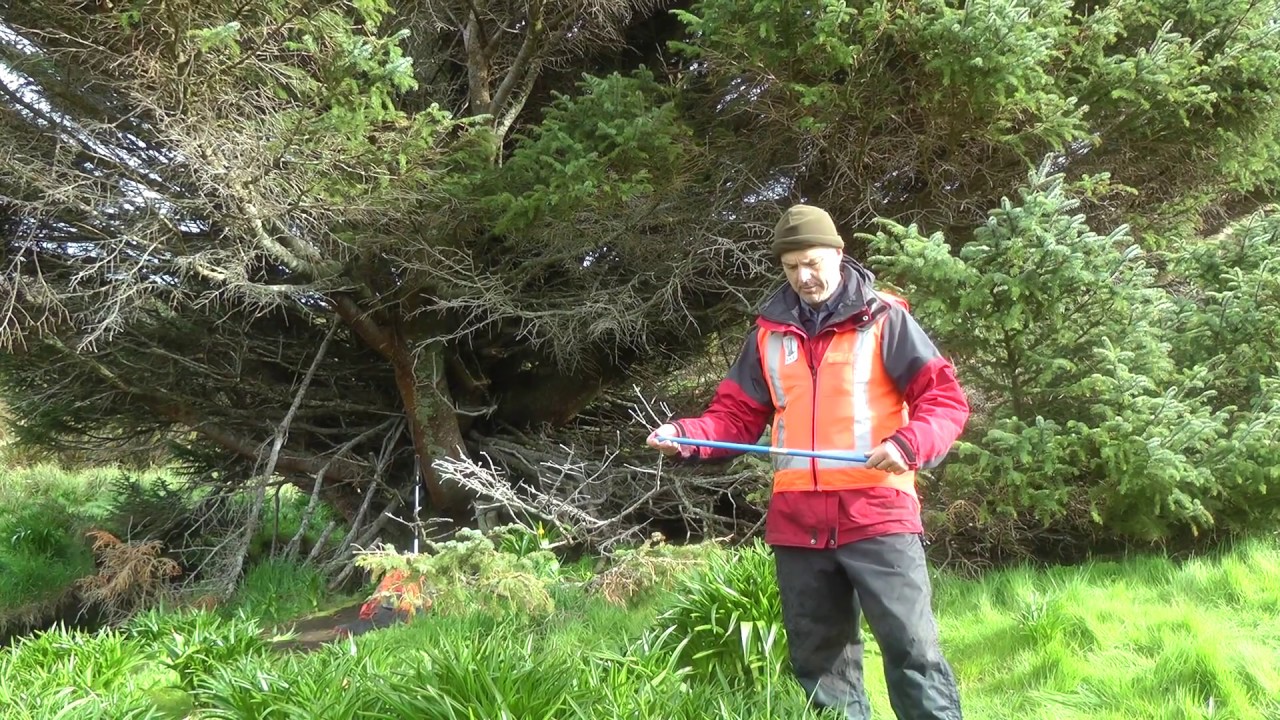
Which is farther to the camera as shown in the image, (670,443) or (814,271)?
(670,443)

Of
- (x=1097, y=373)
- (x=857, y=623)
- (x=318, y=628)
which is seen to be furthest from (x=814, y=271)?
(x=318, y=628)

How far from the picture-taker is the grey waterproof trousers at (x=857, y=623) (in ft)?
7.99

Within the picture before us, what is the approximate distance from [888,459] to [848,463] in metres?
0.26

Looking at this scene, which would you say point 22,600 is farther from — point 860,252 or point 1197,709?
point 1197,709

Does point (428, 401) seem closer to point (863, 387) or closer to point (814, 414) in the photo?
point (814, 414)

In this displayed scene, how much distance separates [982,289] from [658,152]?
2.42m

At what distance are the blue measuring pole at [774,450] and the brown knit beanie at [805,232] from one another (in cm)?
67

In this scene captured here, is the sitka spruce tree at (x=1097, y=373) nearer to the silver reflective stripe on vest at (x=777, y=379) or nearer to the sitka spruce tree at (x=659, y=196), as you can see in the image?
the sitka spruce tree at (x=659, y=196)

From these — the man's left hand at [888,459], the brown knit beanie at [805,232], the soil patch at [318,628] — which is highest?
the brown knit beanie at [805,232]

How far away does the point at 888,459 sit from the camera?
2.26 metres

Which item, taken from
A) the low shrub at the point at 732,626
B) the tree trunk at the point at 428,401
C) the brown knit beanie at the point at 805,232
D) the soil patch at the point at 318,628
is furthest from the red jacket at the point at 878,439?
the tree trunk at the point at 428,401

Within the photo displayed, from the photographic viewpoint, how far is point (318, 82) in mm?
5012

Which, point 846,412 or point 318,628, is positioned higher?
point 846,412

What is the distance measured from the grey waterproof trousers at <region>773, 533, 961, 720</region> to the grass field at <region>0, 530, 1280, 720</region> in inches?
7.5
